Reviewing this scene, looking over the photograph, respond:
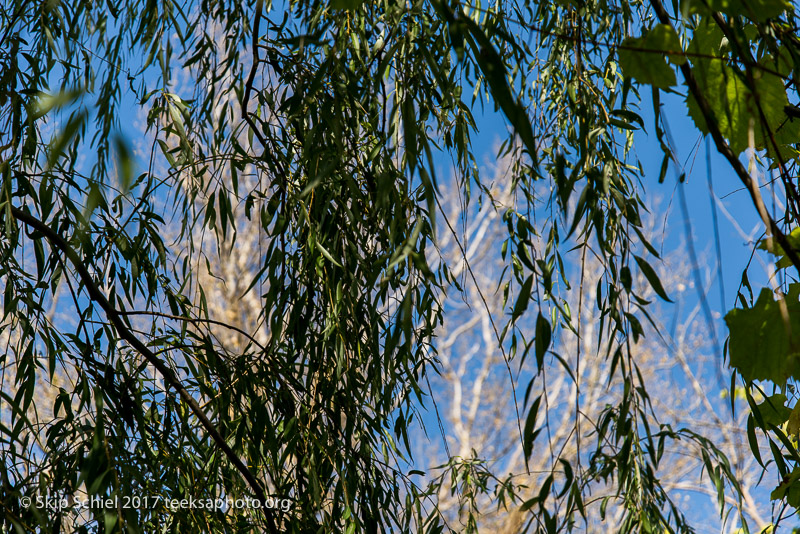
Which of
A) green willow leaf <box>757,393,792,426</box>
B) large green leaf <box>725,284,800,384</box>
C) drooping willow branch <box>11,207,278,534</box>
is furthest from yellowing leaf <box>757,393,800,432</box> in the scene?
drooping willow branch <box>11,207,278,534</box>

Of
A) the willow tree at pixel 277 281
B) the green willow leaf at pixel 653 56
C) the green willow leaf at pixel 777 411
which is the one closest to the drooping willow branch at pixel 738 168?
the green willow leaf at pixel 653 56

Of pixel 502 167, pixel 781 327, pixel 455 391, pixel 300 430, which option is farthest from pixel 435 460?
pixel 781 327

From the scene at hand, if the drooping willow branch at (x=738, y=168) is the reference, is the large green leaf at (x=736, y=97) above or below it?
above

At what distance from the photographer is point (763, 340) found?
0.71 meters

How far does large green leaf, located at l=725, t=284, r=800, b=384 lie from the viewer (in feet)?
2.28

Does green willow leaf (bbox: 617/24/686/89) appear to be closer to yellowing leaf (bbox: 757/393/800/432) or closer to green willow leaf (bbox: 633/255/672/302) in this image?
green willow leaf (bbox: 633/255/672/302)

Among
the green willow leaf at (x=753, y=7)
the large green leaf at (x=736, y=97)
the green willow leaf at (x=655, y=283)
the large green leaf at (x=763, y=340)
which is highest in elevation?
the large green leaf at (x=736, y=97)

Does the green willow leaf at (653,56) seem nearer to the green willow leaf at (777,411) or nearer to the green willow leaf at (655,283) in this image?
the green willow leaf at (655,283)

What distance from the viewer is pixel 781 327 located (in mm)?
697

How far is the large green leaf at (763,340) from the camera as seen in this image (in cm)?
69

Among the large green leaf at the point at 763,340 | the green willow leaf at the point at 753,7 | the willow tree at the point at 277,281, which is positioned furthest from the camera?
the willow tree at the point at 277,281

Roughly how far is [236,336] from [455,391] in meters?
2.37

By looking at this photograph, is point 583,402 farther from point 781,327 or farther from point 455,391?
point 781,327

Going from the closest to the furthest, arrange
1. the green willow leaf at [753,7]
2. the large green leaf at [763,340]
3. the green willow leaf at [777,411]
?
the green willow leaf at [753,7] → the large green leaf at [763,340] → the green willow leaf at [777,411]
